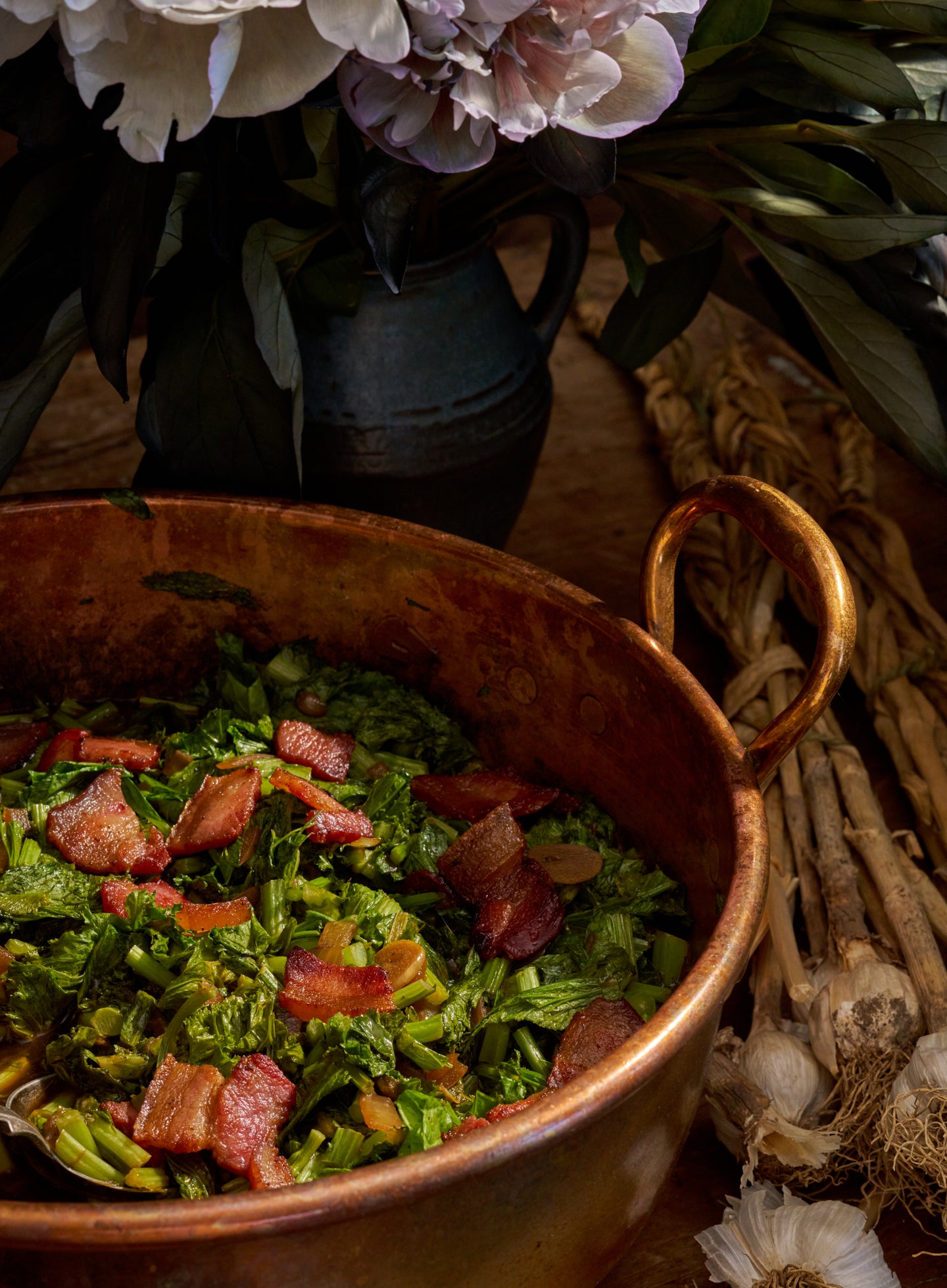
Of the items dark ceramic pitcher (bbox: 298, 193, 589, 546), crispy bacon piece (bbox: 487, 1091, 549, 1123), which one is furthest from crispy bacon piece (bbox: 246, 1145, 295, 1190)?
dark ceramic pitcher (bbox: 298, 193, 589, 546)

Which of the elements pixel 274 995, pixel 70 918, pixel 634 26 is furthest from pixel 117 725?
pixel 634 26

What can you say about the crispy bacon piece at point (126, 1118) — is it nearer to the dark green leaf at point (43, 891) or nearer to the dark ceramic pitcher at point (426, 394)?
the dark green leaf at point (43, 891)

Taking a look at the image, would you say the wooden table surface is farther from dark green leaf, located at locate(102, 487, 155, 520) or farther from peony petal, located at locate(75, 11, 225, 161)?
peony petal, located at locate(75, 11, 225, 161)

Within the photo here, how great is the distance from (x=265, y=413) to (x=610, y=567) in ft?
1.66

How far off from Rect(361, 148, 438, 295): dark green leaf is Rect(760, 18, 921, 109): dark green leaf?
303mm

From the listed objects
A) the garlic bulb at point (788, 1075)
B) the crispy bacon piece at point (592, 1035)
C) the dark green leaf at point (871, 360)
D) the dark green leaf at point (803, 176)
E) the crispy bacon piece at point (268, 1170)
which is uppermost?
the dark green leaf at point (803, 176)

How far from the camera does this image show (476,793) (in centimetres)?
98

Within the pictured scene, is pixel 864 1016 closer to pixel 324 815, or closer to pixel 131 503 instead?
pixel 324 815

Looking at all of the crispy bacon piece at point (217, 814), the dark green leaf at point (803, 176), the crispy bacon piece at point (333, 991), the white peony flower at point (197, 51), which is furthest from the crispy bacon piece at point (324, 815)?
the dark green leaf at point (803, 176)

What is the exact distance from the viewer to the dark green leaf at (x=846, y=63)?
0.94 m

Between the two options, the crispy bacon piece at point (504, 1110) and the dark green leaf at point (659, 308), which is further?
the dark green leaf at point (659, 308)

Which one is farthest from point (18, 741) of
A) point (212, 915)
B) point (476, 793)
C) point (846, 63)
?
point (846, 63)

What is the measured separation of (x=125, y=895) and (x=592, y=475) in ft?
2.90

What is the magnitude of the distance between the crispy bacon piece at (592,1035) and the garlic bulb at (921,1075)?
7.6 inches
